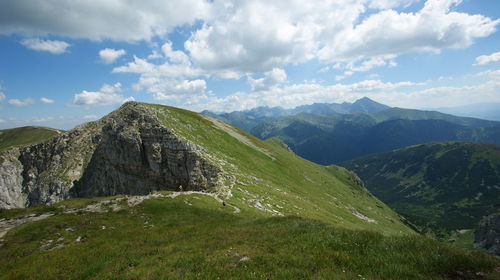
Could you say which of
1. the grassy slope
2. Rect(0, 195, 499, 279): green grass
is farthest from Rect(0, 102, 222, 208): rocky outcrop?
the grassy slope

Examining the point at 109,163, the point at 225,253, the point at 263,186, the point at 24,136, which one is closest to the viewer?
the point at 225,253

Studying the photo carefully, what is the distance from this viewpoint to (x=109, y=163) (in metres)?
64.8

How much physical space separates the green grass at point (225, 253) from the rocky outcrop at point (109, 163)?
21.2m

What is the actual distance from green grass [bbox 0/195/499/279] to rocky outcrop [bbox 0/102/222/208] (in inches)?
836

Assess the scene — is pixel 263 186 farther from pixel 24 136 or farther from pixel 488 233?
pixel 24 136

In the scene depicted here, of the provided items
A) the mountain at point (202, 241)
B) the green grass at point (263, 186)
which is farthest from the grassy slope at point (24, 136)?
the mountain at point (202, 241)

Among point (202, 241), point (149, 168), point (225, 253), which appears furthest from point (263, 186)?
point (225, 253)

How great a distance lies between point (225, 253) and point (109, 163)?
64.9 meters

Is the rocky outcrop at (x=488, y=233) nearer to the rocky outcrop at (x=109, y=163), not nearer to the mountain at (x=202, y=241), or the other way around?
the mountain at (x=202, y=241)

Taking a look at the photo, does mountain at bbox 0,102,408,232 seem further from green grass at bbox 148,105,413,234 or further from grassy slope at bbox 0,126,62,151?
grassy slope at bbox 0,126,62,151

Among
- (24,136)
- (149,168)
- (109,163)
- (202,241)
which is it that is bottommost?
(149,168)

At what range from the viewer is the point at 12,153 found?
80938 millimetres

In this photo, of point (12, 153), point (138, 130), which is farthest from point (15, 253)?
point (12, 153)

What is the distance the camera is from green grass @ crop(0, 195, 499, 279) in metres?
9.46
